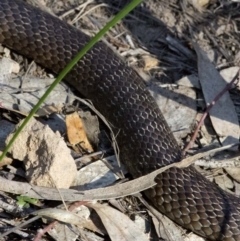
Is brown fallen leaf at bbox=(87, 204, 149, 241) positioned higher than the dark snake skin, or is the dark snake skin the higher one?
the dark snake skin

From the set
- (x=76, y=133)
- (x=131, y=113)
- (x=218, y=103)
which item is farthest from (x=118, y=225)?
(x=218, y=103)

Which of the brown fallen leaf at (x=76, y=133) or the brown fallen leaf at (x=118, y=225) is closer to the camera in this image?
the brown fallen leaf at (x=118, y=225)

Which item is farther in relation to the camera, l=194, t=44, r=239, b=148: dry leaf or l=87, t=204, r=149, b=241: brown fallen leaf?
l=194, t=44, r=239, b=148: dry leaf

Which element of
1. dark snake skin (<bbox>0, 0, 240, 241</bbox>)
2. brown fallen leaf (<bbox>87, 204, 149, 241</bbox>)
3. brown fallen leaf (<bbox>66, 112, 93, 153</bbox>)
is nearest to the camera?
brown fallen leaf (<bbox>87, 204, 149, 241</bbox>)

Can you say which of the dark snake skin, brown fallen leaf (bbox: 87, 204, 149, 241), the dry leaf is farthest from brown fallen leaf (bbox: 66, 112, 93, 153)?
the dry leaf

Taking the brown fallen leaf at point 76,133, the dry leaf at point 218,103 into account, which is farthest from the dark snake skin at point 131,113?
the dry leaf at point 218,103

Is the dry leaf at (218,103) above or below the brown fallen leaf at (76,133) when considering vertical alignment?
above

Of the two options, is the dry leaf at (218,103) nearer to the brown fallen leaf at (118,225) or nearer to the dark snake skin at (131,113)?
the dark snake skin at (131,113)

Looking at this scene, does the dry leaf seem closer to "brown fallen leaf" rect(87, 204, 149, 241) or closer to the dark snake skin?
the dark snake skin

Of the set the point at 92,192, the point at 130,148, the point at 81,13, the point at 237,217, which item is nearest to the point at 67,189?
the point at 92,192
